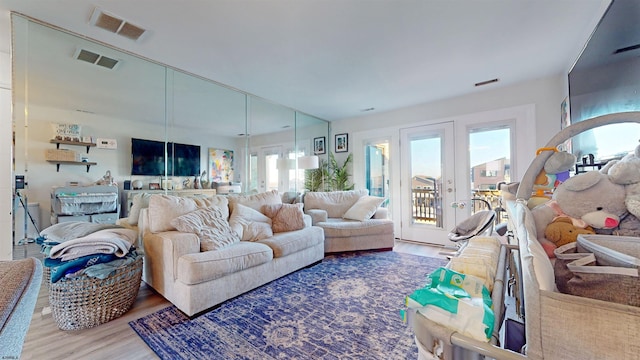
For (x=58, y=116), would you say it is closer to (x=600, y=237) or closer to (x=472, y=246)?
(x=472, y=246)

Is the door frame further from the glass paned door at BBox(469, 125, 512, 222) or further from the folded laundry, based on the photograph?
the folded laundry

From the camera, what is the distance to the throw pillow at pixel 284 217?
10.00 feet

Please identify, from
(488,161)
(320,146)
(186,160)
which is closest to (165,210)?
(186,160)

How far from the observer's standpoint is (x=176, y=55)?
2594mm

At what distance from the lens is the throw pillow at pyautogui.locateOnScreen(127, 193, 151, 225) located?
2480 millimetres

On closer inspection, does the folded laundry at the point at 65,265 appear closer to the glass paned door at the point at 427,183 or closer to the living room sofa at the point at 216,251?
the living room sofa at the point at 216,251

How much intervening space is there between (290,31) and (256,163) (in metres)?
2.28

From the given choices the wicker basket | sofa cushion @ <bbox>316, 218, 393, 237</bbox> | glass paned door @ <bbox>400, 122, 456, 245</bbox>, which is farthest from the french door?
the wicker basket

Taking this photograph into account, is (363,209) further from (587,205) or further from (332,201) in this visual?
(587,205)

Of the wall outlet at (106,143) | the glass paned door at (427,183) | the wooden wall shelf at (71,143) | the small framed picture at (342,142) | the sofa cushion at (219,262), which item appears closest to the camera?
the sofa cushion at (219,262)

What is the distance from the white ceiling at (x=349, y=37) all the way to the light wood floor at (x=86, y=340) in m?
2.16

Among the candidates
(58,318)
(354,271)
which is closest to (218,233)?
(58,318)

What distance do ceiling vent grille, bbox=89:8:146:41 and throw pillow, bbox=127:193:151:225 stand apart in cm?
153

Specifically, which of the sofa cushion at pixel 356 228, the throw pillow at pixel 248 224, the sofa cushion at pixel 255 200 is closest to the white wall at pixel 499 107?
the sofa cushion at pixel 356 228
